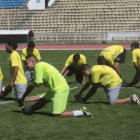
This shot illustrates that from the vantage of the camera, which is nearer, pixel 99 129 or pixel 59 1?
pixel 99 129

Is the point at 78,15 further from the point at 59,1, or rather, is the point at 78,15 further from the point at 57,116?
the point at 57,116

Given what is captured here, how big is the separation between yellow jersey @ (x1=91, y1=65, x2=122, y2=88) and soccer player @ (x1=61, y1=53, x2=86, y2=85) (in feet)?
10.6

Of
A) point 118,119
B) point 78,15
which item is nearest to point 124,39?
point 78,15

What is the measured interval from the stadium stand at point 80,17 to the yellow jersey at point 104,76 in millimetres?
30677

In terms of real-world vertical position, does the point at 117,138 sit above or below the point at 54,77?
below

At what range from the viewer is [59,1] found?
148ft

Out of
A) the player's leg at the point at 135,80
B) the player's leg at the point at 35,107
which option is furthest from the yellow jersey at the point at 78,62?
the player's leg at the point at 35,107

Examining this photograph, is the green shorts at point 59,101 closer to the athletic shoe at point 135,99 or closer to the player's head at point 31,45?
the athletic shoe at point 135,99

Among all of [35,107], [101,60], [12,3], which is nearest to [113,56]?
[101,60]

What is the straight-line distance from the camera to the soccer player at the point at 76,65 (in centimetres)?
1252

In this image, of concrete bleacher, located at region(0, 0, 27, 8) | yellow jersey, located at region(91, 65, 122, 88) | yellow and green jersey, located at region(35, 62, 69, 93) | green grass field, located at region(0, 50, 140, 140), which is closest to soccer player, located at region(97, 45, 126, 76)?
yellow jersey, located at region(91, 65, 122, 88)

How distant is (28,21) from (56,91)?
36138 millimetres

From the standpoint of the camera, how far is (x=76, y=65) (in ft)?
42.2

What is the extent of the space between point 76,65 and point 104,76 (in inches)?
153
